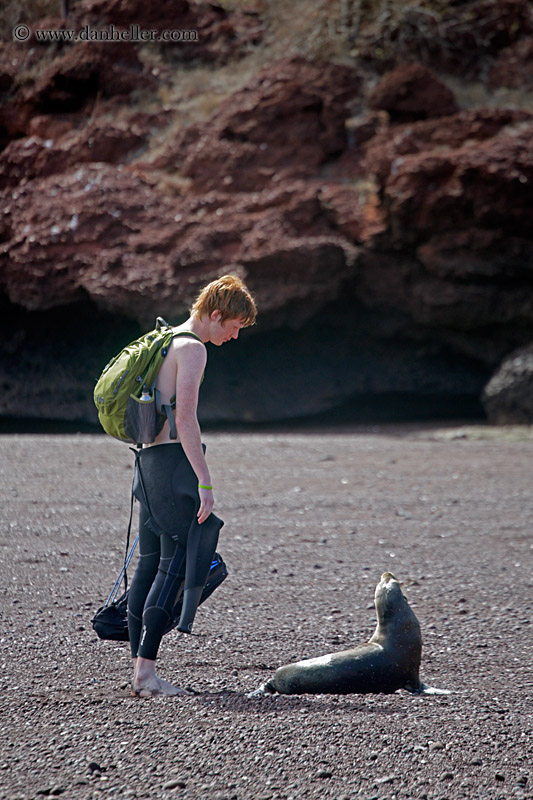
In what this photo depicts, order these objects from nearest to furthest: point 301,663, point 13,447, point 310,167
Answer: point 301,663 < point 13,447 < point 310,167

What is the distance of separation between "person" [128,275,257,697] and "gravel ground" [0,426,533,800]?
1.08 ft

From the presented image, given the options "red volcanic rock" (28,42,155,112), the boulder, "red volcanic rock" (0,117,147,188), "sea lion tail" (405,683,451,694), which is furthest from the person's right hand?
"red volcanic rock" (28,42,155,112)

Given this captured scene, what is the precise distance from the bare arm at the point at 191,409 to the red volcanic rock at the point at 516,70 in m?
12.4

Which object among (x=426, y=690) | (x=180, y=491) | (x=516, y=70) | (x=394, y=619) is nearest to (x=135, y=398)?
(x=180, y=491)

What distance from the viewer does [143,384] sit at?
9.27 feet

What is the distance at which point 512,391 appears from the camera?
1091 cm

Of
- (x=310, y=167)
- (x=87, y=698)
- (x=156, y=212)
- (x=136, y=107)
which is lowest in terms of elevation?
(x=87, y=698)

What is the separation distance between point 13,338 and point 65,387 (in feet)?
3.69

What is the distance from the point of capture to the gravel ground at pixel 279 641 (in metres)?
2.43

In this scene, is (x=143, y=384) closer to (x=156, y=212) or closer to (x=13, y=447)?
(x=13, y=447)

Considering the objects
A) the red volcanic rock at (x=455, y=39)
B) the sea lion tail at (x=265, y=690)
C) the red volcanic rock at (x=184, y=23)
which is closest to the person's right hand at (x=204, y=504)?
the sea lion tail at (x=265, y=690)

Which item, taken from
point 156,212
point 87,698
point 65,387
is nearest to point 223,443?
point 65,387

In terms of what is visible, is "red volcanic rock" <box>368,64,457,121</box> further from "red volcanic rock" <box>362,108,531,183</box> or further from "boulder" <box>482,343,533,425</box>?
"boulder" <box>482,343,533,425</box>

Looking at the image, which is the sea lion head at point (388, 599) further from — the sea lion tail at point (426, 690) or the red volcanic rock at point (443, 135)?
the red volcanic rock at point (443, 135)
